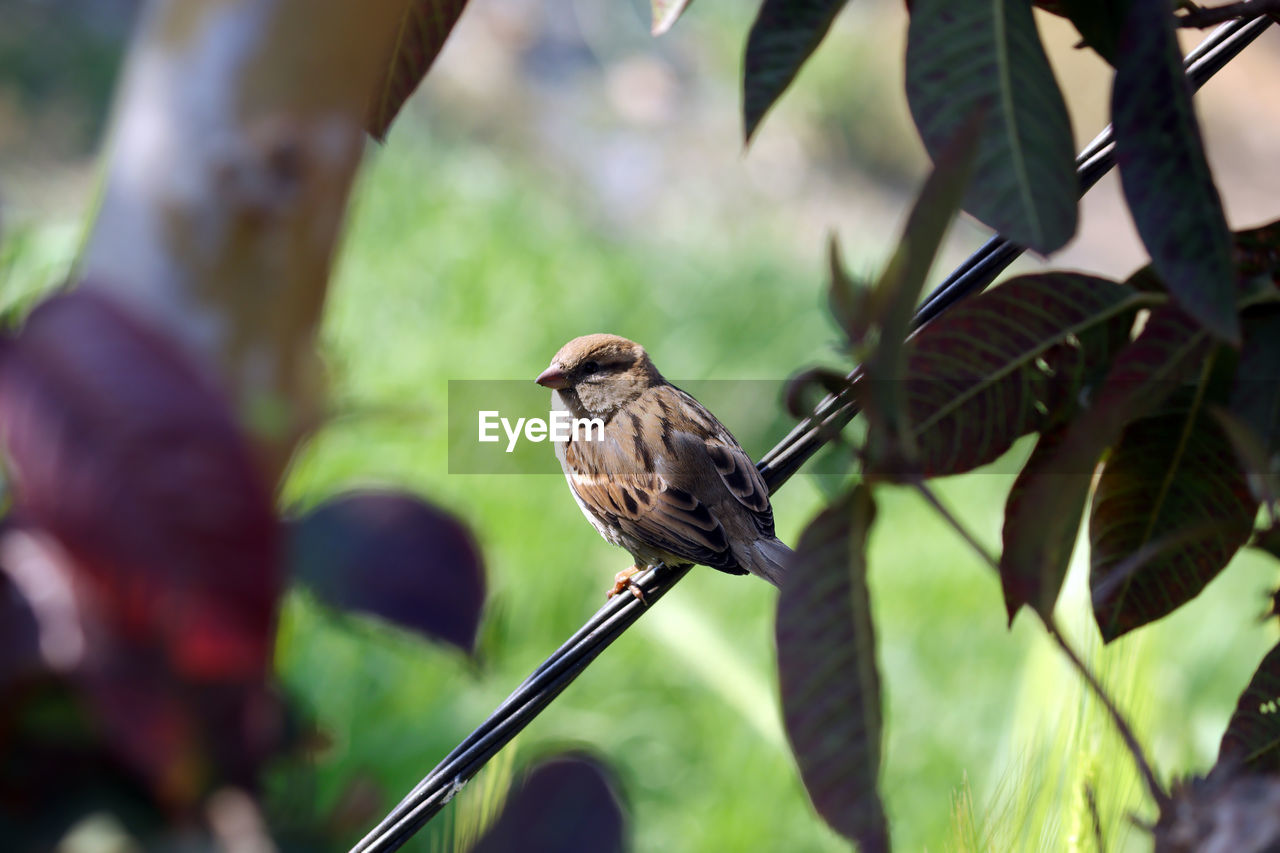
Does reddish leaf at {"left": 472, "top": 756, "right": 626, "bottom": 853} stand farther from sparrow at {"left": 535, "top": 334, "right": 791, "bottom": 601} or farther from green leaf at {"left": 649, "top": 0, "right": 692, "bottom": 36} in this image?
sparrow at {"left": 535, "top": 334, "right": 791, "bottom": 601}

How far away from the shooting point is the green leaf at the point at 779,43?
0.53m

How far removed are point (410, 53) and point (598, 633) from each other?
0.36m

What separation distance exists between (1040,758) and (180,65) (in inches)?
36.5

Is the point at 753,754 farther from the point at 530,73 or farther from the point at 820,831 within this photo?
the point at 530,73

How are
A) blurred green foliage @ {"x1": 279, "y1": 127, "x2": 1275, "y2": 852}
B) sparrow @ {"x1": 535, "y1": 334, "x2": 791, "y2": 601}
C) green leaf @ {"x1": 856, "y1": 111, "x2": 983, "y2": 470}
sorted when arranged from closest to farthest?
green leaf @ {"x1": 856, "y1": 111, "x2": 983, "y2": 470} → sparrow @ {"x1": 535, "y1": 334, "x2": 791, "y2": 601} → blurred green foliage @ {"x1": 279, "y1": 127, "x2": 1275, "y2": 852}

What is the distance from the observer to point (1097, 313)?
558 millimetres

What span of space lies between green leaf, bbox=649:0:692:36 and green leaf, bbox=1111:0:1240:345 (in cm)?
22

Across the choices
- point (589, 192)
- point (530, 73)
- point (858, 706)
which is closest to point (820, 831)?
point (858, 706)

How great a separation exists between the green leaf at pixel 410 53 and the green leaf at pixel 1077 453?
0.41 meters

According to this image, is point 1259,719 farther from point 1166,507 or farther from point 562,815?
point 562,815

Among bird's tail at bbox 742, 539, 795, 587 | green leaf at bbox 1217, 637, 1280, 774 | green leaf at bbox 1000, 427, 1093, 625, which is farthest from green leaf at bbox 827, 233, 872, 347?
bird's tail at bbox 742, 539, 795, 587

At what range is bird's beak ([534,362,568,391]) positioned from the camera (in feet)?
3.43

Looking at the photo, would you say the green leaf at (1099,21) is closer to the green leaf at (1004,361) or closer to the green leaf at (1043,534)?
the green leaf at (1004,361)

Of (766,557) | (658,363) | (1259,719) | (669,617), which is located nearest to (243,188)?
(1259,719)
